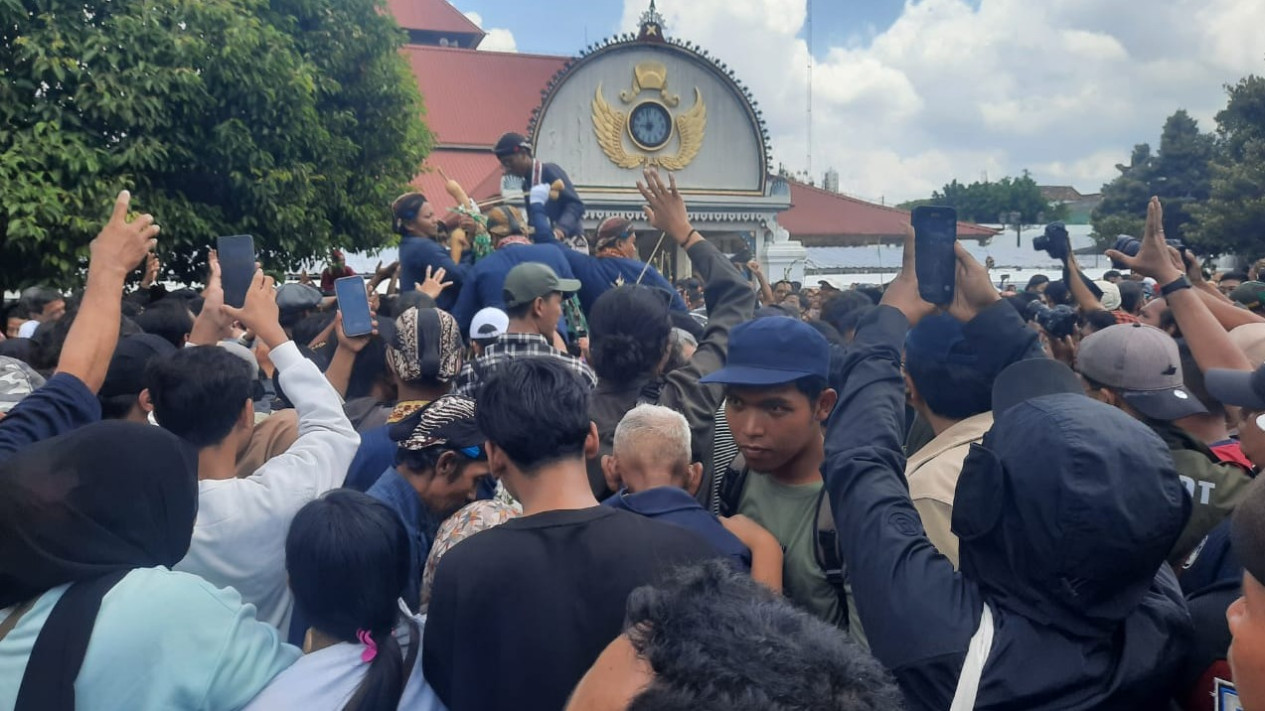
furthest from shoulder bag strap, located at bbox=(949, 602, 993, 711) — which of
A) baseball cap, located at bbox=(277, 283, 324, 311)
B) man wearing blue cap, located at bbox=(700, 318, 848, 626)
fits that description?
baseball cap, located at bbox=(277, 283, 324, 311)

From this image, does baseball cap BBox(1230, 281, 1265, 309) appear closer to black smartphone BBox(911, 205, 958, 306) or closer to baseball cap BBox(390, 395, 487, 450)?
black smartphone BBox(911, 205, 958, 306)

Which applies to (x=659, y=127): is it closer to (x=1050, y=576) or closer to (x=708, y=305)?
(x=708, y=305)

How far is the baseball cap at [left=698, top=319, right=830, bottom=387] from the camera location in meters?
2.60

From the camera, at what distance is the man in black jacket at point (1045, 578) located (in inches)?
60.1

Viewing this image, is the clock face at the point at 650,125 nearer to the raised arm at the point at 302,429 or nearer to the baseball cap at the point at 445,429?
the raised arm at the point at 302,429

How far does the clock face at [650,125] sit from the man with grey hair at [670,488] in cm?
1924

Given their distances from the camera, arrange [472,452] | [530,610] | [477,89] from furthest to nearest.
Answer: [477,89]
[472,452]
[530,610]

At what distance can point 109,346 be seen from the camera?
101 inches

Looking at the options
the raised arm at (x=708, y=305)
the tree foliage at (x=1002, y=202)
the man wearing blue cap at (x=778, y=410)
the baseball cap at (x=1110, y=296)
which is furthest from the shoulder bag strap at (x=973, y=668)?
the tree foliage at (x=1002, y=202)

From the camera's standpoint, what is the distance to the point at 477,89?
28188mm

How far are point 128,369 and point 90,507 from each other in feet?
4.83

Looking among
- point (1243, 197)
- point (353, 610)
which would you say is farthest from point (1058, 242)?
point (1243, 197)

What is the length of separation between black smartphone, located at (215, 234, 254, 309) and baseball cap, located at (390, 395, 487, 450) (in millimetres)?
1201

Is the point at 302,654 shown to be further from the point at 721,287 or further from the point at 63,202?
the point at 63,202
